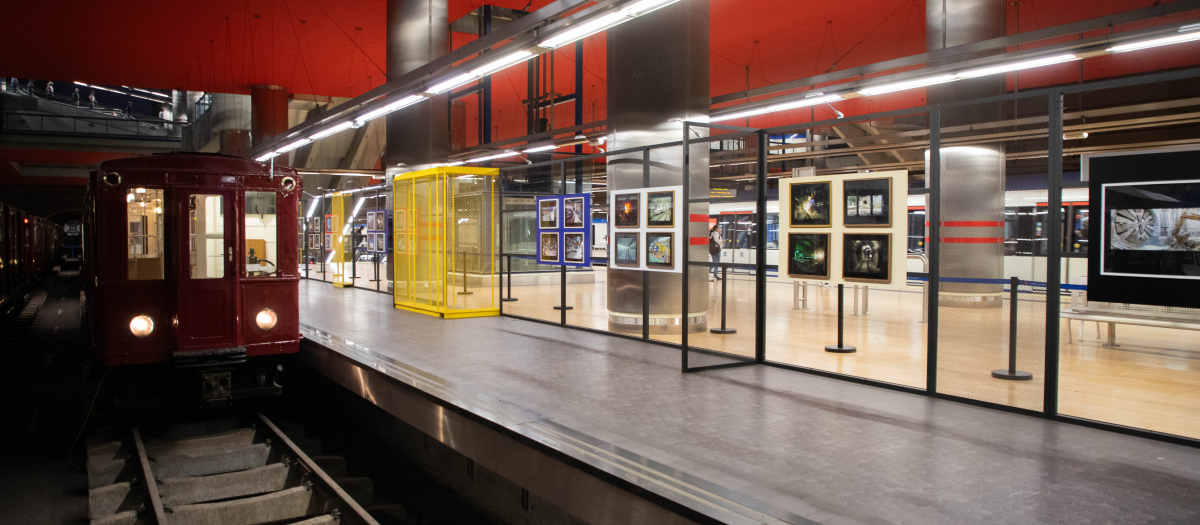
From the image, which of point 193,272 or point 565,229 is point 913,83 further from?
point 193,272

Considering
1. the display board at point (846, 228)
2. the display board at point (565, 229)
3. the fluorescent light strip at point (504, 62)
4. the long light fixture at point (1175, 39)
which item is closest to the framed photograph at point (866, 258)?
the display board at point (846, 228)

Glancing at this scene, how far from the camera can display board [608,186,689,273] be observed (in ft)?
28.1

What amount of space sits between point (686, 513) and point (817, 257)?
13.4ft

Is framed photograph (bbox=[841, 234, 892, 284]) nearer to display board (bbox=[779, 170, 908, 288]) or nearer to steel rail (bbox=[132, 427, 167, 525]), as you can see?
display board (bbox=[779, 170, 908, 288])

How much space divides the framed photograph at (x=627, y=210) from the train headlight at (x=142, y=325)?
5.36 meters

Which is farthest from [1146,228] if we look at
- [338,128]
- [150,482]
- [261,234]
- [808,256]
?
[338,128]

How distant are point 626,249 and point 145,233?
5404mm

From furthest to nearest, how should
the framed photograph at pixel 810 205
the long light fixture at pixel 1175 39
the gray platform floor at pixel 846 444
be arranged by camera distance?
the framed photograph at pixel 810 205 < the long light fixture at pixel 1175 39 < the gray platform floor at pixel 846 444

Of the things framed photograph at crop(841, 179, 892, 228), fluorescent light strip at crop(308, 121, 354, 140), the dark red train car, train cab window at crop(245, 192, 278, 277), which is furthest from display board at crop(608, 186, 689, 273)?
fluorescent light strip at crop(308, 121, 354, 140)

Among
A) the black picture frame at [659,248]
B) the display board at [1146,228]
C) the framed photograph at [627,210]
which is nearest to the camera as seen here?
the display board at [1146,228]

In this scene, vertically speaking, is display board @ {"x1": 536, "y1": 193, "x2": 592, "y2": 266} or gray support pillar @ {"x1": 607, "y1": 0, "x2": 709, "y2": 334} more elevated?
gray support pillar @ {"x1": 607, "y1": 0, "x2": 709, "y2": 334}

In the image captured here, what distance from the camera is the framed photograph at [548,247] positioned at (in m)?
11.1

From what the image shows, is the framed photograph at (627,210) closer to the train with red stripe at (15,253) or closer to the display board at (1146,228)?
the display board at (1146,228)

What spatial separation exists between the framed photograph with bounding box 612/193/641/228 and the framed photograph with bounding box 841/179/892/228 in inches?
110
